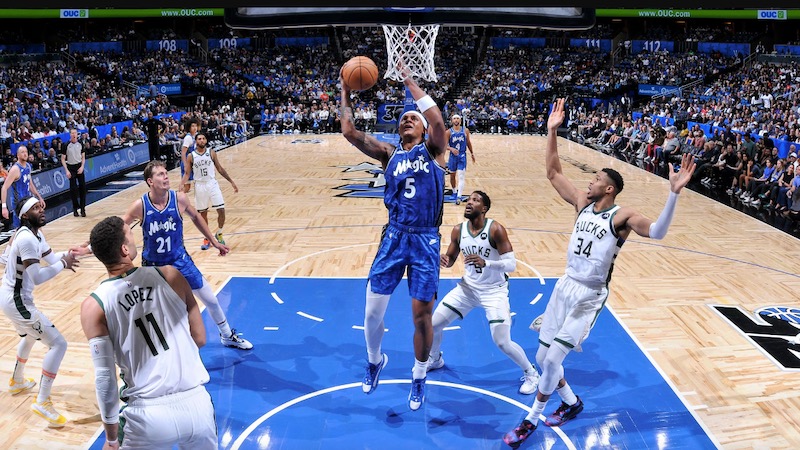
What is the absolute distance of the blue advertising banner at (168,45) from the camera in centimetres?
4062

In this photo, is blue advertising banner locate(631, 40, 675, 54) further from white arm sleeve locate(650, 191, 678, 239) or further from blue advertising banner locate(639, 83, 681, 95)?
white arm sleeve locate(650, 191, 678, 239)

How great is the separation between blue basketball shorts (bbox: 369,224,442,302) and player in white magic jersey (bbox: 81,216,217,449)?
1.67 m

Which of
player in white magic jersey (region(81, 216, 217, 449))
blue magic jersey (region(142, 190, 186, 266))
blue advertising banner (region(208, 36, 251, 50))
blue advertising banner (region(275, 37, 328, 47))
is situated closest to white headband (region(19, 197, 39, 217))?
blue magic jersey (region(142, 190, 186, 266))

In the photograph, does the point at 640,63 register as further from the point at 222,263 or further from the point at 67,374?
the point at 67,374

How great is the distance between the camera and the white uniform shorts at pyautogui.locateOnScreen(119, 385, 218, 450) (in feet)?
10.4

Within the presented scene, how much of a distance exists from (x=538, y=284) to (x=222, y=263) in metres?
4.33

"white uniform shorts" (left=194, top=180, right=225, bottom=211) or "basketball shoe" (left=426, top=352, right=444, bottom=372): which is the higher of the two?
"white uniform shorts" (left=194, top=180, right=225, bottom=211)

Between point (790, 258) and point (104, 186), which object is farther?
point (104, 186)

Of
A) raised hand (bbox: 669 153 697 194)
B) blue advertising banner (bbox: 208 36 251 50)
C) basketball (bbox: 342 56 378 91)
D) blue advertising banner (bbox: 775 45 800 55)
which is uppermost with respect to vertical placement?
blue advertising banner (bbox: 208 36 251 50)

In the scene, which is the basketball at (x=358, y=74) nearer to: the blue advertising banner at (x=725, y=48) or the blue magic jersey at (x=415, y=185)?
the blue magic jersey at (x=415, y=185)

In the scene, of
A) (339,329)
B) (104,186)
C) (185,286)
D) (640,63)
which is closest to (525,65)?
(640,63)

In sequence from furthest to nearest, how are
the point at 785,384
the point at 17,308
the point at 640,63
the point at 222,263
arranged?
the point at 640,63 → the point at 222,263 → the point at 785,384 → the point at 17,308

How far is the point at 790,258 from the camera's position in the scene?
9.46m

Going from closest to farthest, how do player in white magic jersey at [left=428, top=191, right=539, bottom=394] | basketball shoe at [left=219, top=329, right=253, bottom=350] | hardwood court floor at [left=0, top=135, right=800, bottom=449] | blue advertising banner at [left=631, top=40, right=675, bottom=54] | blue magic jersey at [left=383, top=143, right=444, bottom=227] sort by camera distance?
1. blue magic jersey at [left=383, top=143, right=444, bottom=227]
2. hardwood court floor at [left=0, top=135, right=800, bottom=449]
3. player in white magic jersey at [left=428, top=191, right=539, bottom=394]
4. basketball shoe at [left=219, top=329, right=253, bottom=350]
5. blue advertising banner at [left=631, top=40, right=675, bottom=54]
